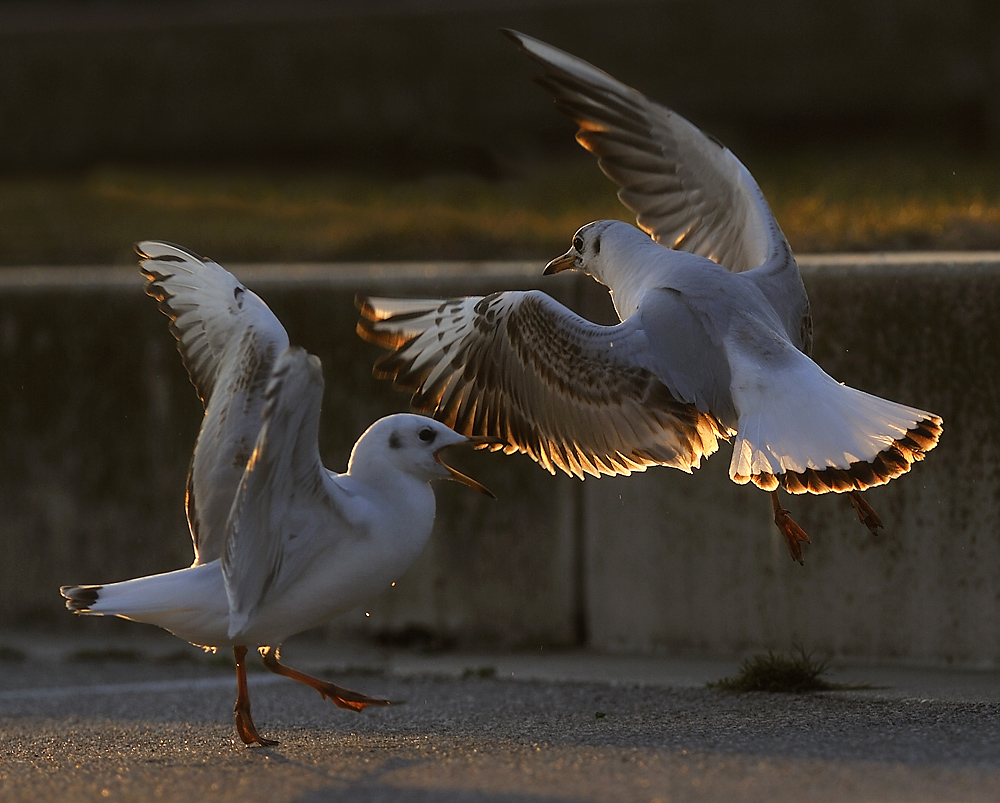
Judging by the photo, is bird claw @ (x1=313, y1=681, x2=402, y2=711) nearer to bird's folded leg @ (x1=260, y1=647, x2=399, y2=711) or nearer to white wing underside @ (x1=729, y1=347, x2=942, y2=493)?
Answer: bird's folded leg @ (x1=260, y1=647, x2=399, y2=711)

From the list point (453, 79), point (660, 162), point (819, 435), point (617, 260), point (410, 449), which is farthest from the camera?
point (453, 79)

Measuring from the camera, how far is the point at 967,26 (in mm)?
14664

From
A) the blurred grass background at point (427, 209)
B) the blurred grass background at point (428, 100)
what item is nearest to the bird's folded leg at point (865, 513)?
the blurred grass background at point (427, 209)

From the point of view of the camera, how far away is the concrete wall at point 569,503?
6.12 metres

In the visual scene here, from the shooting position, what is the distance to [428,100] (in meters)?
15.7

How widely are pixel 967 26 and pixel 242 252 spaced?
8483 millimetres

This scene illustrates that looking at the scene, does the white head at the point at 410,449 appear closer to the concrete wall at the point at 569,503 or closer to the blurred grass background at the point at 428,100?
the concrete wall at the point at 569,503

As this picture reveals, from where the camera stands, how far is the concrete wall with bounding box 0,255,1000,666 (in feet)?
20.1

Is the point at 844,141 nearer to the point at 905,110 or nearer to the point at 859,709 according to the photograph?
the point at 905,110

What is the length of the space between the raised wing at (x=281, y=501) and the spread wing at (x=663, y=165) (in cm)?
256

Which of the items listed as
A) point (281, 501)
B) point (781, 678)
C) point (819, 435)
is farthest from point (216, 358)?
point (781, 678)

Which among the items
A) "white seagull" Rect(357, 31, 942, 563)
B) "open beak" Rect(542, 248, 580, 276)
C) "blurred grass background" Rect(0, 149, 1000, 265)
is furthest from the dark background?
"white seagull" Rect(357, 31, 942, 563)

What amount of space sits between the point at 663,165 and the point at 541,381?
1546 millimetres

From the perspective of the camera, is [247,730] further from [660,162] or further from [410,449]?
[660,162]
